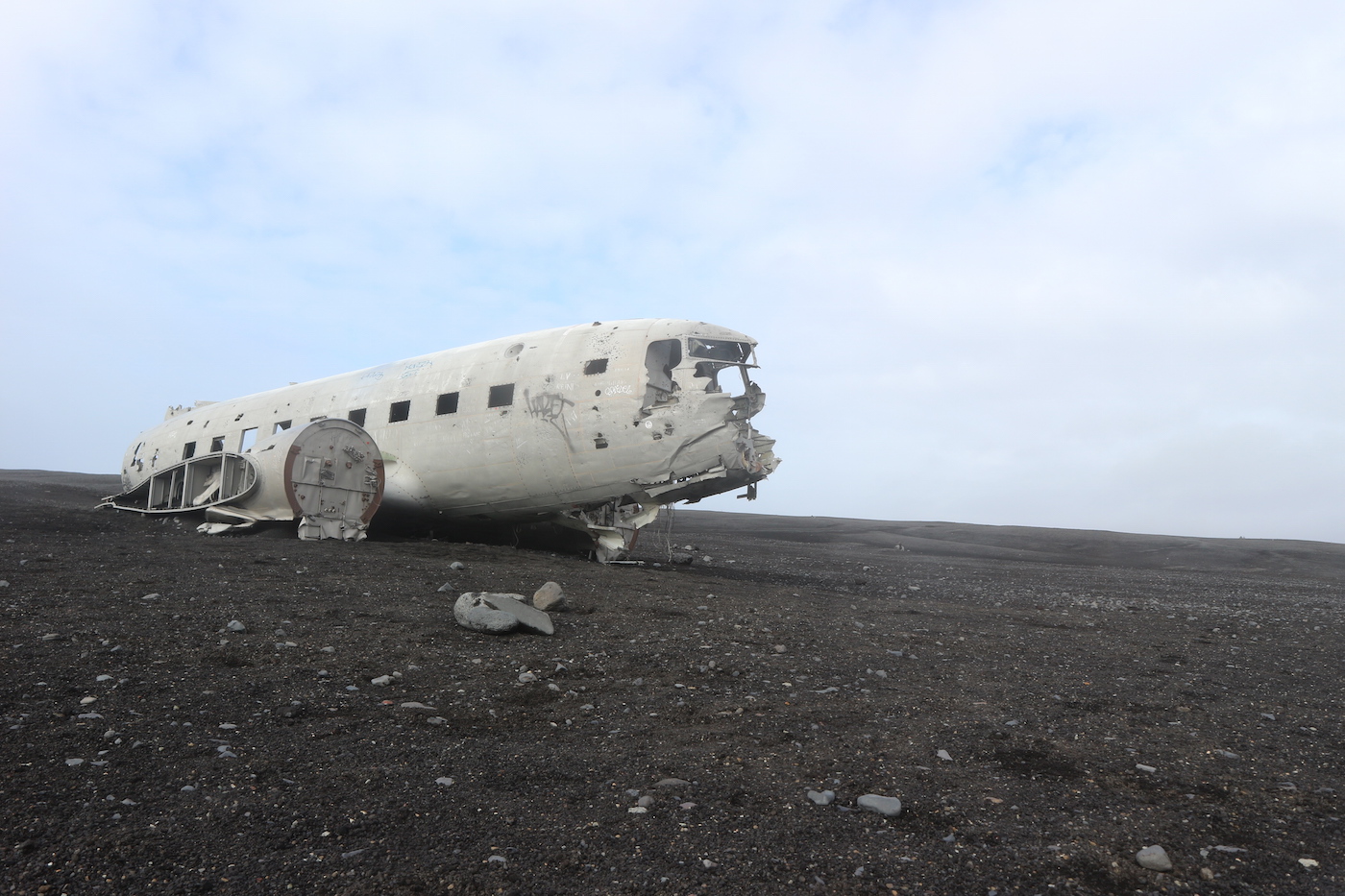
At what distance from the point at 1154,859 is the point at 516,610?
588 centimetres

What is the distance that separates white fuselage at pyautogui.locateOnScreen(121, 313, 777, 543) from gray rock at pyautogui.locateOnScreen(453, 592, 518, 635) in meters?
5.51

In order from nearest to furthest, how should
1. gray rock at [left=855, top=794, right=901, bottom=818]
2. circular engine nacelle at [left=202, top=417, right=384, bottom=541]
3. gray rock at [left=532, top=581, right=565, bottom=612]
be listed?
gray rock at [left=855, top=794, right=901, bottom=818], gray rock at [left=532, top=581, right=565, bottom=612], circular engine nacelle at [left=202, top=417, right=384, bottom=541]

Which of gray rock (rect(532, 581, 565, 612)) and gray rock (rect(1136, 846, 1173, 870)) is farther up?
gray rock (rect(532, 581, 565, 612))

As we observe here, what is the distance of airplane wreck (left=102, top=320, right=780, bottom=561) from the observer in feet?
42.2

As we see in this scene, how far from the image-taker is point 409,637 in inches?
285

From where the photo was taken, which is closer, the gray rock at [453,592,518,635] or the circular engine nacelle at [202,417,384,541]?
the gray rock at [453,592,518,635]

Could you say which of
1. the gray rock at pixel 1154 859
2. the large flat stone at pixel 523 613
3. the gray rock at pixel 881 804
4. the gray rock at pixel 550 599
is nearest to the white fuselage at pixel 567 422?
the gray rock at pixel 550 599

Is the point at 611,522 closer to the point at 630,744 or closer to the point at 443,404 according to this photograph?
the point at 443,404

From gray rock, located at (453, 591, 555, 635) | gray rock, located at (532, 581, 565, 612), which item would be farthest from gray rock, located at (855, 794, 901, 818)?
gray rock, located at (532, 581, 565, 612)

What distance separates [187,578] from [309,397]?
927 centimetres

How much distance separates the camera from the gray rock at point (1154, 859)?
3.39 metres

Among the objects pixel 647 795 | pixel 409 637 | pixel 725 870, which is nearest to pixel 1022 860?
pixel 725 870

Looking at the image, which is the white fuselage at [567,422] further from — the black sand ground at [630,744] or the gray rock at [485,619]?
the gray rock at [485,619]

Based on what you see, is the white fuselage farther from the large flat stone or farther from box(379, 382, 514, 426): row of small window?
the large flat stone
